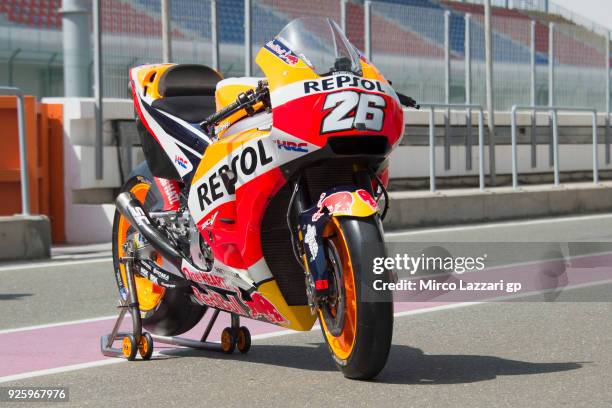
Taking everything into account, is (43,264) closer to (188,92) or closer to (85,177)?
(85,177)

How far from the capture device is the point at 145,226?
20.0 ft

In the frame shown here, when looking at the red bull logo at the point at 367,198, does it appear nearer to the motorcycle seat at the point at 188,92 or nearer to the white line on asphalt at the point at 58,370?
the motorcycle seat at the point at 188,92

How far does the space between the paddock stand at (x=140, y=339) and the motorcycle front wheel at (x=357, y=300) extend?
1144 millimetres

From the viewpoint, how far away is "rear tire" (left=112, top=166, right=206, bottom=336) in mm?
6371

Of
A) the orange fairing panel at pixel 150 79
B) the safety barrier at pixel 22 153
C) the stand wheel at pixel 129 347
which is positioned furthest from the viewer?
the safety barrier at pixel 22 153

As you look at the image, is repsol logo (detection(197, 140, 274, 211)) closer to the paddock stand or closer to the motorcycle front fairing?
the motorcycle front fairing

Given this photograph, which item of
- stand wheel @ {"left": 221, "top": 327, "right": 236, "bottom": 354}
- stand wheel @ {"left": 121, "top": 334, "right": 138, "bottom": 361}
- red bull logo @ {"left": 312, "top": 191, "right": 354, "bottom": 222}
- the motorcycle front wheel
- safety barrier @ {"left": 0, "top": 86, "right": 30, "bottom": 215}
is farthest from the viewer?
safety barrier @ {"left": 0, "top": 86, "right": 30, "bottom": 215}

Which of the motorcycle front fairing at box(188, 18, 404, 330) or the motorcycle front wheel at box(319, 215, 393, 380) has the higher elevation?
the motorcycle front fairing at box(188, 18, 404, 330)

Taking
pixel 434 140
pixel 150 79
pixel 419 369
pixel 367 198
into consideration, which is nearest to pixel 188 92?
pixel 150 79

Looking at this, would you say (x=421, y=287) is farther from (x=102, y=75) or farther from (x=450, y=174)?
(x=450, y=174)

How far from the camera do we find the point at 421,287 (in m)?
5.62

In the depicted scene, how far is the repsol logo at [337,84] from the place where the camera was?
4.95 meters

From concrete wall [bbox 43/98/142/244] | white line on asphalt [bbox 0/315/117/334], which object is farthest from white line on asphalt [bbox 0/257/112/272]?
white line on asphalt [bbox 0/315/117/334]

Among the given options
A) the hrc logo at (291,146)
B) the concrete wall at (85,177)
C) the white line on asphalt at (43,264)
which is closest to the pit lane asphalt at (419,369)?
the hrc logo at (291,146)
